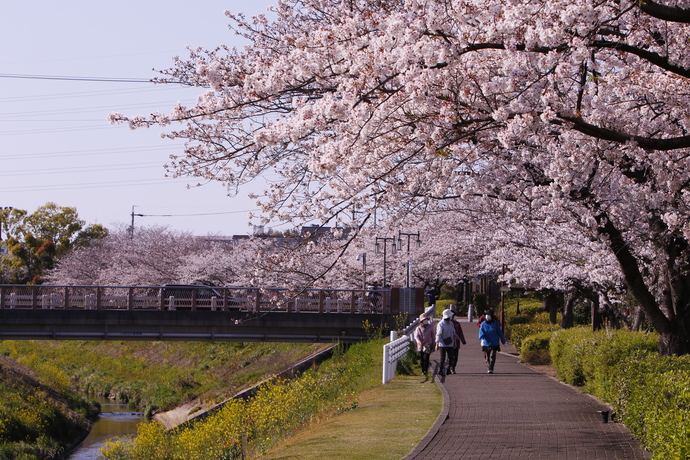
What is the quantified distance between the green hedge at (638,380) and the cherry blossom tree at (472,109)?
994mm

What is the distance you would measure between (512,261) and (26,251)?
57117 millimetres

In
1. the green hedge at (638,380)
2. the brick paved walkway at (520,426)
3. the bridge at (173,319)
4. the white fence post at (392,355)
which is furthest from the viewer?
the bridge at (173,319)

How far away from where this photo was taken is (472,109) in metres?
8.35

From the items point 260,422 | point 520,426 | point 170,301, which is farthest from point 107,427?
point 520,426

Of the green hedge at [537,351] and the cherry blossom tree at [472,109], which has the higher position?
the cherry blossom tree at [472,109]

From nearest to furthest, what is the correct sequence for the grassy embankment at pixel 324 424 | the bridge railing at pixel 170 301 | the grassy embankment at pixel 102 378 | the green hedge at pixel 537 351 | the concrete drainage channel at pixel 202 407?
the grassy embankment at pixel 324 424
the green hedge at pixel 537 351
the grassy embankment at pixel 102 378
the concrete drainage channel at pixel 202 407
the bridge railing at pixel 170 301

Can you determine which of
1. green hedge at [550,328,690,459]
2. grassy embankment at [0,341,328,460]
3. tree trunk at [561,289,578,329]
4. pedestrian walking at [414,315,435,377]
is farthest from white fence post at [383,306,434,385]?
tree trunk at [561,289,578,329]

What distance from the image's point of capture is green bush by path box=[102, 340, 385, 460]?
15516mm

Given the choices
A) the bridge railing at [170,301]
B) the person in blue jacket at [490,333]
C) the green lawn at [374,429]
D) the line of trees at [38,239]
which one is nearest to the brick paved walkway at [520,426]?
the green lawn at [374,429]

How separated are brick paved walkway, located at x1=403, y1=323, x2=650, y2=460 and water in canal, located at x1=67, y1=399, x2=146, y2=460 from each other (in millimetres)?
14395

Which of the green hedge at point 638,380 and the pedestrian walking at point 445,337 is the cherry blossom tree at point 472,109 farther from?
the pedestrian walking at point 445,337

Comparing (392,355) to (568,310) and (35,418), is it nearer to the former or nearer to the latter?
(35,418)

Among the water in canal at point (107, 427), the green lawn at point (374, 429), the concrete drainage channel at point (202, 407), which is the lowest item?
the water in canal at point (107, 427)

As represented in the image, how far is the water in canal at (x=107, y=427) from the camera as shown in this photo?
26.1 meters
